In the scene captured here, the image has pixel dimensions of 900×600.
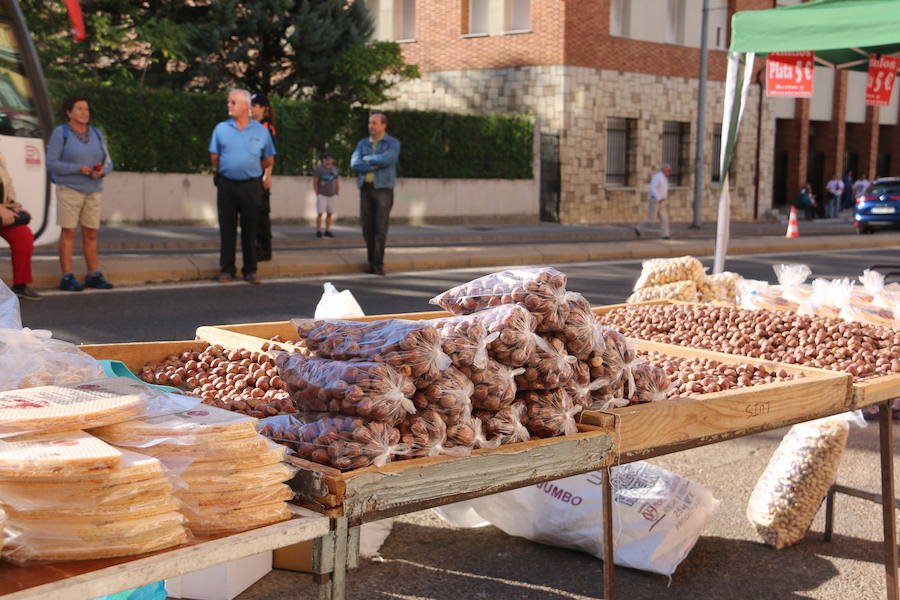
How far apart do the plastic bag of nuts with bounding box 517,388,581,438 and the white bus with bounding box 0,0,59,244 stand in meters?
10.8

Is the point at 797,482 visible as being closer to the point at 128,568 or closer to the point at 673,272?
the point at 673,272

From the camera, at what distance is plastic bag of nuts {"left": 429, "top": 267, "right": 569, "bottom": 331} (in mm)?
2891

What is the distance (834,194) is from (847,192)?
117 inches

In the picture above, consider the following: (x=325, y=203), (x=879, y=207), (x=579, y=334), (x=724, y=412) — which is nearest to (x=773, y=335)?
(x=724, y=412)

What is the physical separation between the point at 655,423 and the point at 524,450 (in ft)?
1.64

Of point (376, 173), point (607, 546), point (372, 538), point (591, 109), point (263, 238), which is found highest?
point (591, 109)

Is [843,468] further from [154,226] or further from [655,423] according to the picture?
[154,226]

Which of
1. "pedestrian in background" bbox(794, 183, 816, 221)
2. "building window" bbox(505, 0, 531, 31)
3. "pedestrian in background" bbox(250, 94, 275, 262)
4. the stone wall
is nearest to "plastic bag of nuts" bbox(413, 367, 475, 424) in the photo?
"pedestrian in background" bbox(250, 94, 275, 262)

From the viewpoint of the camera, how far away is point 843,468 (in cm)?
547

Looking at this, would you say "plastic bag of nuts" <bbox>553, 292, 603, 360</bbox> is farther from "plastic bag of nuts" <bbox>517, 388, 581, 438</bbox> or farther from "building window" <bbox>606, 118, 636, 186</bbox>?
"building window" <bbox>606, 118, 636, 186</bbox>

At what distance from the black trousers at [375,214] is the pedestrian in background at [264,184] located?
1.22 meters

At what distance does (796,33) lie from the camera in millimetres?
8133

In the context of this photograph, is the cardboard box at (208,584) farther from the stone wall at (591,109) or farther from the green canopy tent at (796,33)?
the stone wall at (591,109)

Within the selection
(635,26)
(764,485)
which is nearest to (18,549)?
(764,485)
